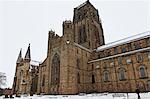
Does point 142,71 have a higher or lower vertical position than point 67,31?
lower

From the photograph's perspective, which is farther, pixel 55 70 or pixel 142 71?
pixel 55 70

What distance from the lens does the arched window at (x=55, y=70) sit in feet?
124

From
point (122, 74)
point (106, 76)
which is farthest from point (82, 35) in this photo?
point (122, 74)

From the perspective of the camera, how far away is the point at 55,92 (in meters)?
36.1

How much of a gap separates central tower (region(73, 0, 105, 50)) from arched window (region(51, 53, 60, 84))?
48.2 feet

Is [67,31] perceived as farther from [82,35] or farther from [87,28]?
[82,35]

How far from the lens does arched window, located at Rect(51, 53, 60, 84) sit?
124 ft

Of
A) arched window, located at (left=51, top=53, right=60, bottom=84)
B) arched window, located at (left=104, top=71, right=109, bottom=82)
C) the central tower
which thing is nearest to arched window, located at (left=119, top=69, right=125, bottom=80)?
arched window, located at (left=104, top=71, right=109, bottom=82)

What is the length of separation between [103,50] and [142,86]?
17044 millimetres

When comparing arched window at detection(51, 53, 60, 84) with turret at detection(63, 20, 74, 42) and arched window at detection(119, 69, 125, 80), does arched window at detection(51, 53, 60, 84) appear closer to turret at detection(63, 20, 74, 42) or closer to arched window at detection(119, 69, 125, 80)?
turret at detection(63, 20, 74, 42)

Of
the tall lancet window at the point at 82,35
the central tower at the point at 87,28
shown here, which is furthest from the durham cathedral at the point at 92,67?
the tall lancet window at the point at 82,35

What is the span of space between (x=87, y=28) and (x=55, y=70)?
69.3 ft

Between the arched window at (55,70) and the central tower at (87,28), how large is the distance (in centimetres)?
1470

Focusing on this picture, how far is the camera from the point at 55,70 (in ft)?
128
